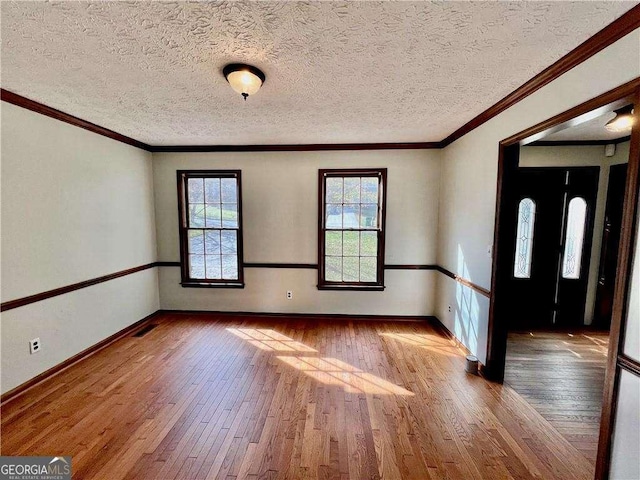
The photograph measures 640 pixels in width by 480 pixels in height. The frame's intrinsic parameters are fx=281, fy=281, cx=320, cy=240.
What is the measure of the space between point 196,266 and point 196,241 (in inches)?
15.3

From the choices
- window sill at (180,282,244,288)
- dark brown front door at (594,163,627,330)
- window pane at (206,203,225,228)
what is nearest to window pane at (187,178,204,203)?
window pane at (206,203,225,228)

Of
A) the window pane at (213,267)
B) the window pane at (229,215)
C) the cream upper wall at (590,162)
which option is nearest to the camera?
the cream upper wall at (590,162)

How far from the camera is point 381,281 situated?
4125 millimetres

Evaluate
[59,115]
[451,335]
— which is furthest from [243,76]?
[451,335]

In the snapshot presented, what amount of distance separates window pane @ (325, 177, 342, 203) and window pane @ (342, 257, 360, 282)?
889mm

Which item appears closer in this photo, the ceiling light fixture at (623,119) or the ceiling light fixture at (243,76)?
the ceiling light fixture at (243,76)

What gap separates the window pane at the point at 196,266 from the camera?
14.2 ft

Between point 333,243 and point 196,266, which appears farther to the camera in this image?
point 196,266

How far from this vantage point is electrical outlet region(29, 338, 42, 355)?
249 centimetres

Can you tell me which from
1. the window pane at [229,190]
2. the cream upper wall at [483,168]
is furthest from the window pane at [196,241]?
the cream upper wall at [483,168]

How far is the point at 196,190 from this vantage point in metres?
4.24

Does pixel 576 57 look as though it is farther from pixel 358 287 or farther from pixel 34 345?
pixel 34 345

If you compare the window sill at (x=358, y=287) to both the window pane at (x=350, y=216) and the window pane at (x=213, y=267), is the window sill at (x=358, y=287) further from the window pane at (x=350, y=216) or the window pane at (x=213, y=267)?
the window pane at (x=213, y=267)

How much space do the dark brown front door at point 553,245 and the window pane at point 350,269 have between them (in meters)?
2.16
